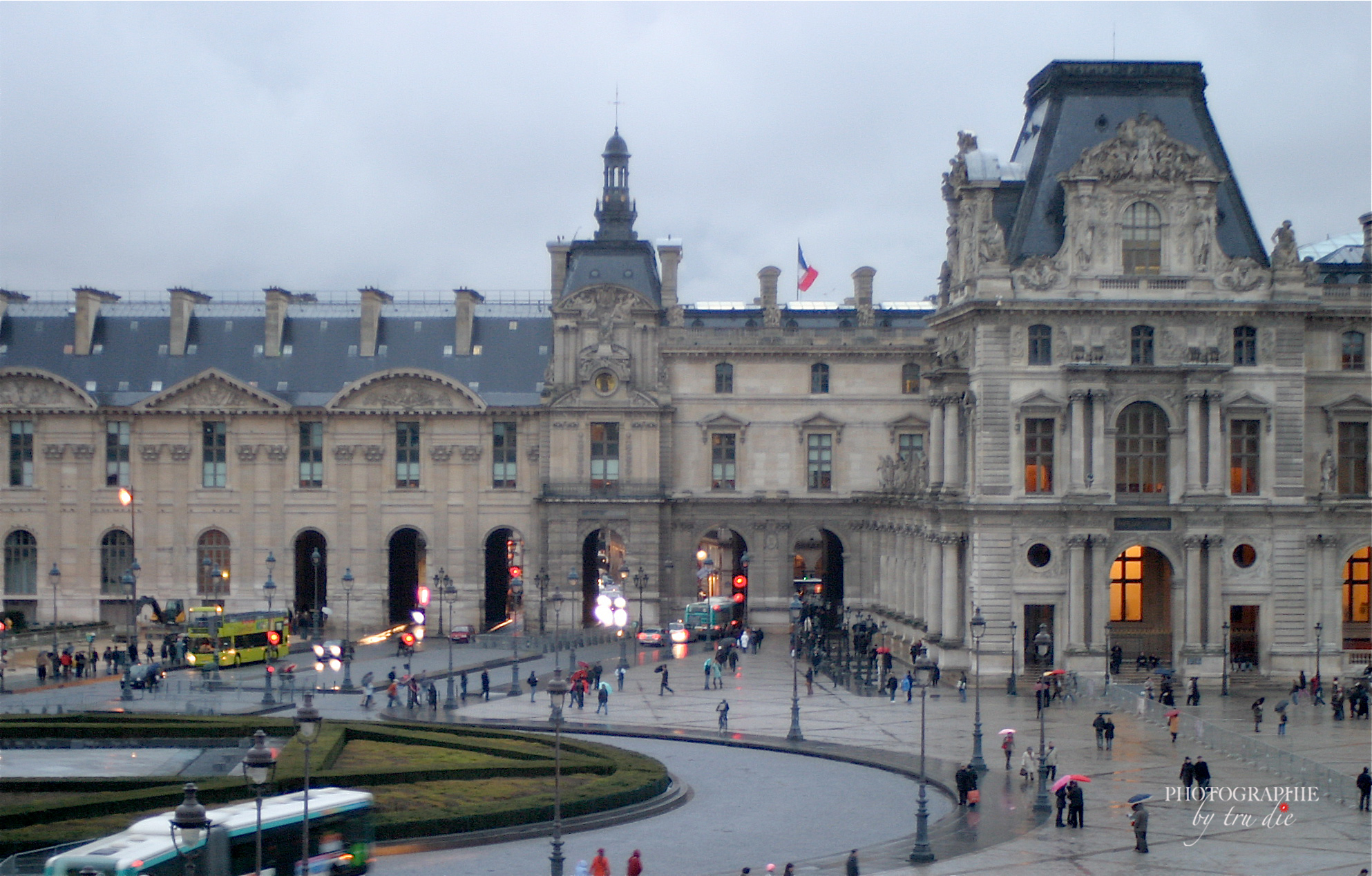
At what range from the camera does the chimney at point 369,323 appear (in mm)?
86688

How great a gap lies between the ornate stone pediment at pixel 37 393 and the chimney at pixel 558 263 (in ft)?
86.4

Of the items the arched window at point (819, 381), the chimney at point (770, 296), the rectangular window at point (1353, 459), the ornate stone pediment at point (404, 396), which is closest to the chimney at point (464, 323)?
the ornate stone pediment at point (404, 396)

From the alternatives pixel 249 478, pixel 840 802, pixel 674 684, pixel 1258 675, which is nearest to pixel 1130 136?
pixel 1258 675

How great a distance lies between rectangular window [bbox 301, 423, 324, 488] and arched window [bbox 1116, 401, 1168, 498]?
145 ft

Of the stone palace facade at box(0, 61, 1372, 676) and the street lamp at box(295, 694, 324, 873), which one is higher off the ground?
the stone palace facade at box(0, 61, 1372, 676)

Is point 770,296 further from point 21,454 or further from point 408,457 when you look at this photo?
point 21,454

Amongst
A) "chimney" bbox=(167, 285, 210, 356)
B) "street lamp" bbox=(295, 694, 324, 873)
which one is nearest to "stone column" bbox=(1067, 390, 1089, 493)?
"street lamp" bbox=(295, 694, 324, 873)

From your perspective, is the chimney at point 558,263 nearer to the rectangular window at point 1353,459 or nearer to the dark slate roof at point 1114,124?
the dark slate roof at point 1114,124

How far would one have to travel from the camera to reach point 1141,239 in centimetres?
6322

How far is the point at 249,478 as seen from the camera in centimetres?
8512

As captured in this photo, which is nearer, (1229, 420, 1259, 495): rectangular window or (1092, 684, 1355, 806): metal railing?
(1092, 684, 1355, 806): metal railing

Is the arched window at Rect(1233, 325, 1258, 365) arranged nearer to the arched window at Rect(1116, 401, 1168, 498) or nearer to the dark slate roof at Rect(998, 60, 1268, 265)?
the dark slate roof at Rect(998, 60, 1268, 265)

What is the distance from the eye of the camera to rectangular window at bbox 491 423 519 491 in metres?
85.0

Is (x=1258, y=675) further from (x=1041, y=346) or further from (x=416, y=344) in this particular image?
(x=416, y=344)
